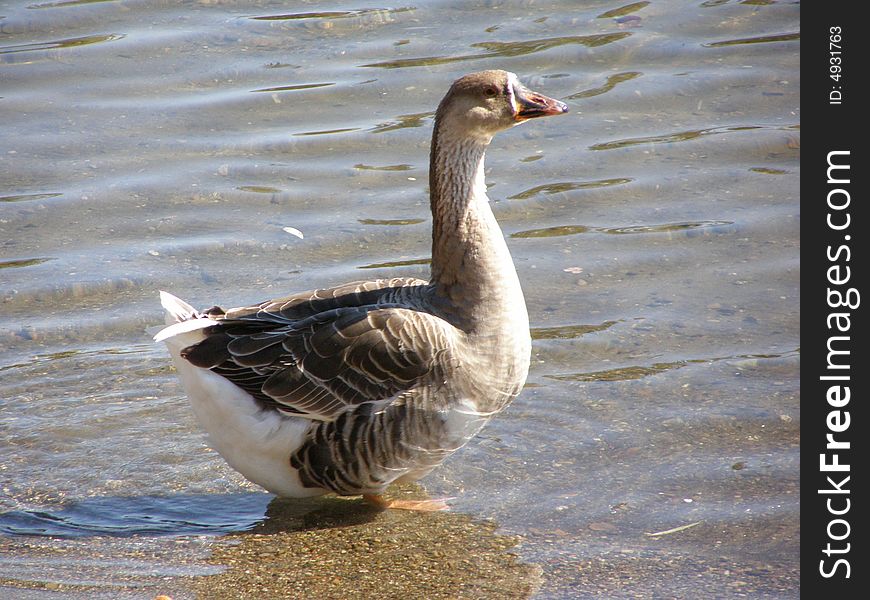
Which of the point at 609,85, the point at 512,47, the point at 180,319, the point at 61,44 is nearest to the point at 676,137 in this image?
the point at 609,85

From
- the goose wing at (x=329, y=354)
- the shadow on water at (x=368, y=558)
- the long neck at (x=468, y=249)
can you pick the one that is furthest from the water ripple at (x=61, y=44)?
the shadow on water at (x=368, y=558)

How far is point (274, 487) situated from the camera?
218 inches

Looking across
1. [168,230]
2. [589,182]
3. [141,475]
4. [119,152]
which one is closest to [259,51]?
[119,152]

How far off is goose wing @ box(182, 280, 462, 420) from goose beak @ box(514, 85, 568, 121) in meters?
1.06

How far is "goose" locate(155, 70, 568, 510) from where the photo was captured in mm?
5379

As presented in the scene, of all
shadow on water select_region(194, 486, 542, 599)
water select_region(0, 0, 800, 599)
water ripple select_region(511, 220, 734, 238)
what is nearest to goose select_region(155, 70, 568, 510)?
shadow on water select_region(194, 486, 542, 599)

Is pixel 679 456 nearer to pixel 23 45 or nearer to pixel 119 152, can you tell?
pixel 119 152

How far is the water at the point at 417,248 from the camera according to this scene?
5.36 meters

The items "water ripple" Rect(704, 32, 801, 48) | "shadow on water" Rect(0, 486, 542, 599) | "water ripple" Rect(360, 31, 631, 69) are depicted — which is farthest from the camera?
"water ripple" Rect(704, 32, 801, 48)

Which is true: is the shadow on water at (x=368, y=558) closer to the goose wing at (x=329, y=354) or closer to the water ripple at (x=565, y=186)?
the goose wing at (x=329, y=354)

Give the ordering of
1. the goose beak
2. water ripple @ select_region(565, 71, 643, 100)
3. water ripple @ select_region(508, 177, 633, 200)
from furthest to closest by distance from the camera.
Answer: water ripple @ select_region(565, 71, 643, 100)
water ripple @ select_region(508, 177, 633, 200)
the goose beak

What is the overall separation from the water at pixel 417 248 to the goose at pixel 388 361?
14.6 inches

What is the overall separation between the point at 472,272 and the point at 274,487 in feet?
4.49

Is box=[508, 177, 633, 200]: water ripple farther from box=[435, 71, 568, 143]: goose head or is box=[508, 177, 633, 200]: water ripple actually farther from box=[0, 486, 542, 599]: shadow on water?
box=[0, 486, 542, 599]: shadow on water
